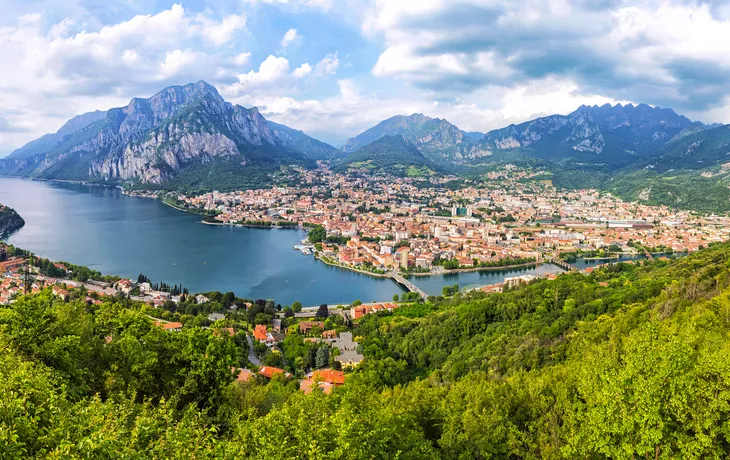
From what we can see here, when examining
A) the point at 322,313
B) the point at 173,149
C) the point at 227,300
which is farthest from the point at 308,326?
the point at 173,149

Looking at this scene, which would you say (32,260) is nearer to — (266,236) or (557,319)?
(266,236)

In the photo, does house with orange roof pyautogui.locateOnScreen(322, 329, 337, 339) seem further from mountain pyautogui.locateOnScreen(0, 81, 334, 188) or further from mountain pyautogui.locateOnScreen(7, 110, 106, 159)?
mountain pyautogui.locateOnScreen(7, 110, 106, 159)

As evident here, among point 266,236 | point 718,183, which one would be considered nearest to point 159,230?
point 266,236

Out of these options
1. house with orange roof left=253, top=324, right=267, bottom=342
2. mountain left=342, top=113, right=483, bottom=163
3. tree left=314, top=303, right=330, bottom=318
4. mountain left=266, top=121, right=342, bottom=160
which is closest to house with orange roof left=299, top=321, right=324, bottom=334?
tree left=314, top=303, right=330, bottom=318

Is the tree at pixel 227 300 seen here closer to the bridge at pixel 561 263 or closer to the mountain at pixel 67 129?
the bridge at pixel 561 263

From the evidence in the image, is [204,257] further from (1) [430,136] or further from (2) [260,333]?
(1) [430,136]
